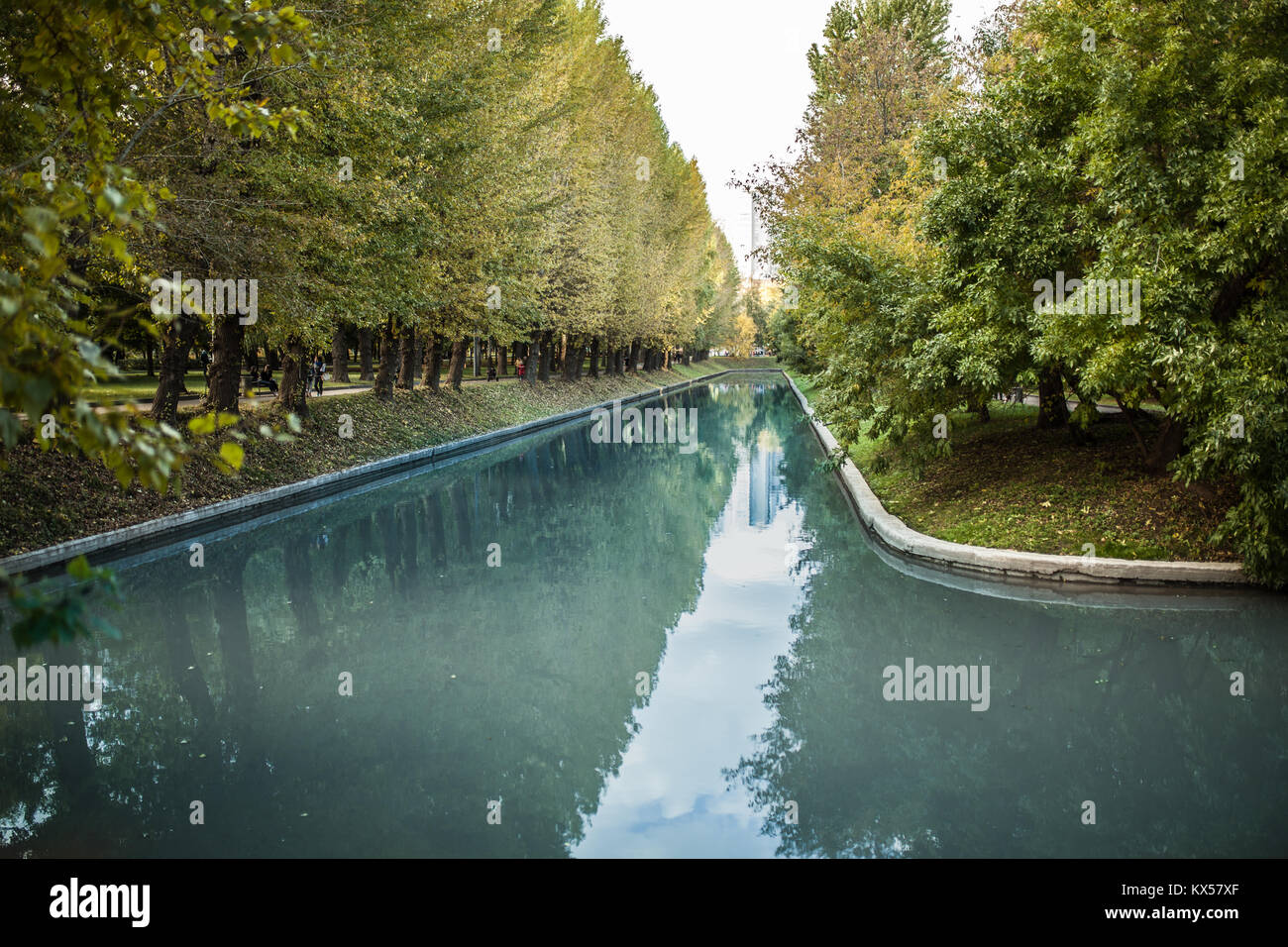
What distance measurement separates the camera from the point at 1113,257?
10203 mm

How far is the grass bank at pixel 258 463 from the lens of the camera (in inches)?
478

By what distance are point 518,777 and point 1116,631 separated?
6696mm

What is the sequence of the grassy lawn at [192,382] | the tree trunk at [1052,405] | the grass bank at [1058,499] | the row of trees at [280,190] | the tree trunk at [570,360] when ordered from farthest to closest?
the tree trunk at [570,360]
the tree trunk at [1052,405]
the grass bank at [1058,499]
the row of trees at [280,190]
the grassy lawn at [192,382]

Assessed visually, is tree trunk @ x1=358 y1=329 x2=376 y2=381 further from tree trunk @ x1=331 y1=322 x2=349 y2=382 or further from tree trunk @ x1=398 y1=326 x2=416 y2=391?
tree trunk @ x1=398 y1=326 x2=416 y2=391

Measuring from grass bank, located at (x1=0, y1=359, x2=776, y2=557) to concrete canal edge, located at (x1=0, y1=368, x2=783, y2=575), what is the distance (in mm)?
243

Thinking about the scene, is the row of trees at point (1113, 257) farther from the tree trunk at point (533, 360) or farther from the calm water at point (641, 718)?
the tree trunk at point (533, 360)

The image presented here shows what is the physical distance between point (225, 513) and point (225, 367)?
3.76 meters

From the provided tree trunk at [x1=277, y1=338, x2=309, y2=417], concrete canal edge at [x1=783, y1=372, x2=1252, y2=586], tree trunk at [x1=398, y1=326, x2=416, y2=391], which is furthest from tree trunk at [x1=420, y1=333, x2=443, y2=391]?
concrete canal edge at [x1=783, y1=372, x2=1252, y2=586]

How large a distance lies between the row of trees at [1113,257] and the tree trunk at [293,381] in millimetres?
12114

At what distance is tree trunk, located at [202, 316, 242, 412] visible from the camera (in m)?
17.3

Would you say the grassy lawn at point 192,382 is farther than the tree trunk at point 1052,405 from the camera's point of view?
No

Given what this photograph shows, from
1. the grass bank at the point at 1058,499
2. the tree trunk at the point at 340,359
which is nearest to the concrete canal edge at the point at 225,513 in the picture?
the grass bank at the point at 1058,499

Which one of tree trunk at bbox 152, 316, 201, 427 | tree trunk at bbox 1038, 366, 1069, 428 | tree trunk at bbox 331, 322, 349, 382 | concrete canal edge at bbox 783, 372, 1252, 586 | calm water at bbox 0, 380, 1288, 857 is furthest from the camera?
tree trunk at bbox 331, 322, 349, 382

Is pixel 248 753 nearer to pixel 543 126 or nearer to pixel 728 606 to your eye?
pixel 728 606
